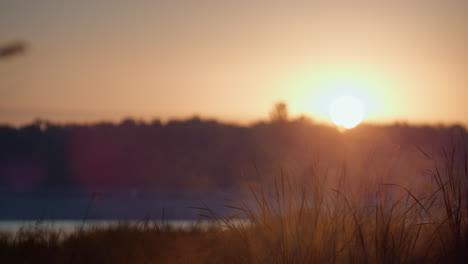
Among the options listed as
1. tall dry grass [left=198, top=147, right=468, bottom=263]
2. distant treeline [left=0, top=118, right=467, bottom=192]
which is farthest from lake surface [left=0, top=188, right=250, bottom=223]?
tall dry grass [left=198, top=147, right=468, bottom=263]

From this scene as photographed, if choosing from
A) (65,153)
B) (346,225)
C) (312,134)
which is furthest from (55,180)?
(346,225)

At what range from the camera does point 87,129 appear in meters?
34.8

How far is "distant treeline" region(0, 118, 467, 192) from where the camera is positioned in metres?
29.3

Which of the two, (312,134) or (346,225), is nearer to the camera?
(346,225)

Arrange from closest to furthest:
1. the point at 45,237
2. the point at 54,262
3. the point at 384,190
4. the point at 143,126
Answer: the point at 54,262
the point at 384,190
the point at 45,237
the point at 143,126

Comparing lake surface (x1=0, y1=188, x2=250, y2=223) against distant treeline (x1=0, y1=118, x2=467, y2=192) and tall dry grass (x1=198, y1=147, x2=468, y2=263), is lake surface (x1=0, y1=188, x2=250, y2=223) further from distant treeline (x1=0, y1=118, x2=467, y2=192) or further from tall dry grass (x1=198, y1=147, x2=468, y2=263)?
tall dry grass (x1=198, y1=147, x2=468, y2=263)

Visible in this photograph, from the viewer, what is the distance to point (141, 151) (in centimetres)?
3225

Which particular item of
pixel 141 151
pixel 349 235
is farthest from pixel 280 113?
pixel 349 235

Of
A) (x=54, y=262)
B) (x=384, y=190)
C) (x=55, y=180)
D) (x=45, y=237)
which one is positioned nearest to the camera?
(x=54, y=262)

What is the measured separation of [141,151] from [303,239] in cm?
2777

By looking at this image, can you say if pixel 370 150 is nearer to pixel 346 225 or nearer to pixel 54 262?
pixel 346 225

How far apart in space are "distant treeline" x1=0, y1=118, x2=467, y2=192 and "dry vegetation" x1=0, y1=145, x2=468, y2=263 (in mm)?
21139

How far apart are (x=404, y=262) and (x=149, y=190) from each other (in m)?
24.6

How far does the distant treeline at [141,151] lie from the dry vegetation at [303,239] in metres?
21.1
